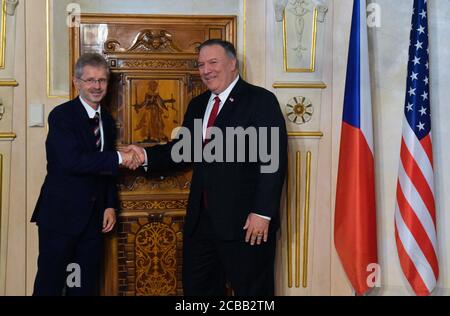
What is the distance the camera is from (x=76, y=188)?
2648mm

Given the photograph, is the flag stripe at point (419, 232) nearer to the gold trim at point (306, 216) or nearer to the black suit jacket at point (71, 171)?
the gold trim at point (306, 216)

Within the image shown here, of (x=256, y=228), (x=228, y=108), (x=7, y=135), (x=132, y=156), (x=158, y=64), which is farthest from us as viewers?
(x=158, y=64)

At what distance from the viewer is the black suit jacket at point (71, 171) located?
261 cm

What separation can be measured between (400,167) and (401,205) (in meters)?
0.19

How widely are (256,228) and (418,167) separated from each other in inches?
36.0

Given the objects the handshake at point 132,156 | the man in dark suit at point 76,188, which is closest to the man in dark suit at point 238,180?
the handshake at point 132,156

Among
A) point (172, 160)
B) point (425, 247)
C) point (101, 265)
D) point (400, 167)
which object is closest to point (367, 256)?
point (425, 247)

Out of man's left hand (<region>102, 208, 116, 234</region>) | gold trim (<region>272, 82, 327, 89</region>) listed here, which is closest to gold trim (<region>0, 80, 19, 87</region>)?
man's left hand (<region>102, 208, 116, 234</region>)

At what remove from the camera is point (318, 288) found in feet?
10.3

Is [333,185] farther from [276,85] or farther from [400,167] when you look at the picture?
[276,85]

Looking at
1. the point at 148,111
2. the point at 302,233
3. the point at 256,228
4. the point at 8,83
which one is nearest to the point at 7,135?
the point at 8,83

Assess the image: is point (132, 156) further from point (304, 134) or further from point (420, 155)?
point (420, 155)

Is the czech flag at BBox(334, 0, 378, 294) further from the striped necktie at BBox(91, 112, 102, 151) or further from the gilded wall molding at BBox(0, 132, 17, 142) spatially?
the gilded wall molding at BBox(0, 132, 17, 142)

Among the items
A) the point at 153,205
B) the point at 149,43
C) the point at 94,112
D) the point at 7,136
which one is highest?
the point at 149,43
